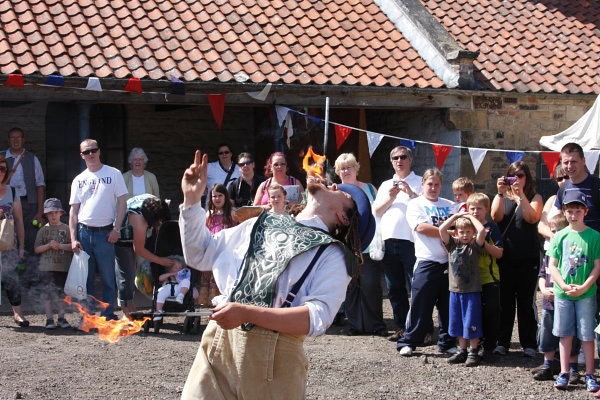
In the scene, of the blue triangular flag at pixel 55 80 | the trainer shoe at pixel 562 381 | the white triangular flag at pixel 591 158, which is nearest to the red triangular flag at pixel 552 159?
the white triangular flag at pixel 591 158

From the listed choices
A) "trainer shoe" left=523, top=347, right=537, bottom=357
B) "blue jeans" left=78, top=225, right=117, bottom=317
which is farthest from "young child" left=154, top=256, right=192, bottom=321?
"trainer shoe" left=523, top=347, right=537, bottom=357

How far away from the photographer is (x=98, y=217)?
8195mm

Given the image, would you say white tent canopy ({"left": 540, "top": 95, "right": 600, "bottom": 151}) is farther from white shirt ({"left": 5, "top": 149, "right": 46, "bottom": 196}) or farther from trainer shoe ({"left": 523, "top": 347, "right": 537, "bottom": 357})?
white shirt ({"left": 5, "top": 149, "right": 46, "bottom": 196})

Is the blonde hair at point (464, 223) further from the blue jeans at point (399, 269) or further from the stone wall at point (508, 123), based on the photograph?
the stone wall at point (508, 123)

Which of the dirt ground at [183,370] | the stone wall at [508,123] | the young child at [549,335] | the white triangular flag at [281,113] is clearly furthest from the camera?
the stone wall at [508,123]

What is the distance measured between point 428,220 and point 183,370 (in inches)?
90.6

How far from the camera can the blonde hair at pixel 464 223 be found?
6.99 metres

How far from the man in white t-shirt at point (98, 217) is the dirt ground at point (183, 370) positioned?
62 cm

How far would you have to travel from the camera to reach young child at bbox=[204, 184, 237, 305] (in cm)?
805

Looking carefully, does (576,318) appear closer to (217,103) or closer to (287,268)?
(287,268)

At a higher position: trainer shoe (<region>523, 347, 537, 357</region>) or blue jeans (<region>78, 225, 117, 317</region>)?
blue jeans (<region>78, 225, 117, 317</region>)

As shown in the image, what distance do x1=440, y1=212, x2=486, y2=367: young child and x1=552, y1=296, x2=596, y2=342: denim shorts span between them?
2.50ft

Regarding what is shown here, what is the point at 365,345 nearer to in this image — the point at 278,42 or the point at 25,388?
the point at 25,388

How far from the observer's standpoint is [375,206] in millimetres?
7852
